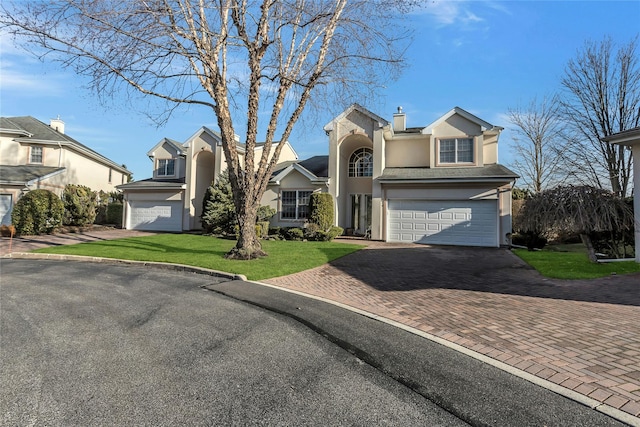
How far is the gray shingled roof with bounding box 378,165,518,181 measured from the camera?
17.1 m

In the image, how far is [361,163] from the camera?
22062 millimetres

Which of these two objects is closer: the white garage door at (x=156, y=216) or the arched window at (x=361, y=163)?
the arched window at (x=361, y=163)

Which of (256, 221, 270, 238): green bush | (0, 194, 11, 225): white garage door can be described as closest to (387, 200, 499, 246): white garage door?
(256, 221, 270, 238): green bush

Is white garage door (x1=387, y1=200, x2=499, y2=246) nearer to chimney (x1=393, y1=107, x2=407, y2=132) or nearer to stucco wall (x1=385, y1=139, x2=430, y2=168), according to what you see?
stucco wall (x1=385, y1=139, x2=430, y2=168)

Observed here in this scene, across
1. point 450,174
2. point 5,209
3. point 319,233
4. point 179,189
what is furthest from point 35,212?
point 450,174

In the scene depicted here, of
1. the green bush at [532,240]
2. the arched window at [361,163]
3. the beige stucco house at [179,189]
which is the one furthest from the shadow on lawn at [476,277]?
the beige stucco house at [179,189]

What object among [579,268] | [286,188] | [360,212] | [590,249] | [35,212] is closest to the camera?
[579,268]

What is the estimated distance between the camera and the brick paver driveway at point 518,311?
372 cm

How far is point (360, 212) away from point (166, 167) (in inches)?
600

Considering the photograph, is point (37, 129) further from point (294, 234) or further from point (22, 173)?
point (294, 234)

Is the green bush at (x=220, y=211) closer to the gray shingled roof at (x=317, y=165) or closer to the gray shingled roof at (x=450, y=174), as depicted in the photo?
the gray shingled roof at (x=317, y=165)

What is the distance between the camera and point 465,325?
5.30 meters

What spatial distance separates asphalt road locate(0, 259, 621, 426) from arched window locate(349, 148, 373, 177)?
53.6 ft

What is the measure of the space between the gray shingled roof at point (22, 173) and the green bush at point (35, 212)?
3223 mm
